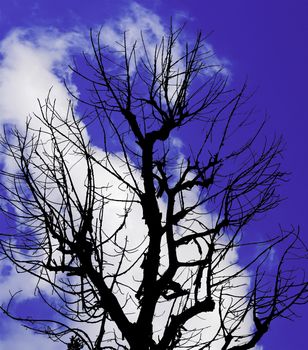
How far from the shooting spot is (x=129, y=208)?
4820 millimetres

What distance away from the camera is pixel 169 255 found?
4.35 metres

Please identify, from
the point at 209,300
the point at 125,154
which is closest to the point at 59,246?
the point at 125,154

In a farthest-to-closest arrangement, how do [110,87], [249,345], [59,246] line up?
[110,87] < [59,246] < [249,345]

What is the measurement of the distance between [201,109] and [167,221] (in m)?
1.72

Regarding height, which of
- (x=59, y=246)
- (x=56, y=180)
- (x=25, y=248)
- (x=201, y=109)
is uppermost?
(x=201, y=109)

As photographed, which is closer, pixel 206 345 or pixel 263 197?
pixel 206 345

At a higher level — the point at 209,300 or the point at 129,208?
the point at 129,208

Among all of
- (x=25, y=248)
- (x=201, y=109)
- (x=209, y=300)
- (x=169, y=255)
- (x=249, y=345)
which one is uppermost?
(x=201, y=109)

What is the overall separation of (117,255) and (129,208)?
578 mm

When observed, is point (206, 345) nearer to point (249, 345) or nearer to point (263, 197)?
point (249, 345)

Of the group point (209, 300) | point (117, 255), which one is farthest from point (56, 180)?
point (209, 300)

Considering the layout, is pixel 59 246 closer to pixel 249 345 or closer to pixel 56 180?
pixel 56 180

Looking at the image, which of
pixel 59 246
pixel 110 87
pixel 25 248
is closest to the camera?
pixel 59 246

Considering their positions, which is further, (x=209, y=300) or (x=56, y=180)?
(x=56, y=180)
